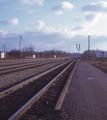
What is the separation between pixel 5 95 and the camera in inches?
295

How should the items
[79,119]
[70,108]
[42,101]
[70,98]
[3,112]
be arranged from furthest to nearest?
[70,98] < [42,101] < [70,108] < [3,112] < [79,119]

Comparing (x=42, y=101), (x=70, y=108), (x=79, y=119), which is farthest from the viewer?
(x=42, y=101)

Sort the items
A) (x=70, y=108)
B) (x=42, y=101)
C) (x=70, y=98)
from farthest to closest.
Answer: (x=70, y=98) → (x=42, y=101) → (x=70, y=108)

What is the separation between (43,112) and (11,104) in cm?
152

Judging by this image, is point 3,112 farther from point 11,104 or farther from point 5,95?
point 5,95

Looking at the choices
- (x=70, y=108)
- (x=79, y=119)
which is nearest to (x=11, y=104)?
(x=70, y=108)

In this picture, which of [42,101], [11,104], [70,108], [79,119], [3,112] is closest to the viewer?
[79,119]

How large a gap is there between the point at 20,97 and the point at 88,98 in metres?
3.04

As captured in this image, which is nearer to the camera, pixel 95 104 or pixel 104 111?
pixel 104 111

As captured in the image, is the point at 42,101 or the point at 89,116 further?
the point at 42,101

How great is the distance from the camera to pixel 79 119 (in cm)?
484

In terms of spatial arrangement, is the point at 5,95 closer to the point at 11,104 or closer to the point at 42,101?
the point at 11,104

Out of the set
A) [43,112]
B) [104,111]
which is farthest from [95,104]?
[43,112]

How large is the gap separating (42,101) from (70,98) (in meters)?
1.32
